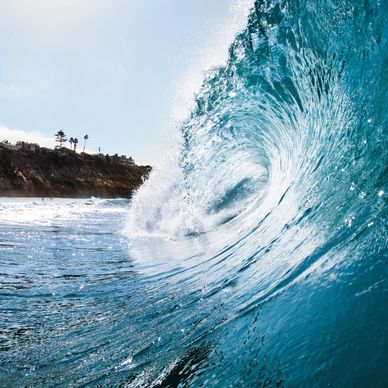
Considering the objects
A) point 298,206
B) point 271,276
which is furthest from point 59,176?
point 271,276

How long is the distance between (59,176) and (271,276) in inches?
2734

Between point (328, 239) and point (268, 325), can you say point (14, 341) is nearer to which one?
point (268, 325)

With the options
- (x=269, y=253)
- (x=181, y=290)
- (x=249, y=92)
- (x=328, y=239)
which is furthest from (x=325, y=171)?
(x=249, y=92)

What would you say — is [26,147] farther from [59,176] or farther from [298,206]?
[298,206]

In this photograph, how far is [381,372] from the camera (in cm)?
106

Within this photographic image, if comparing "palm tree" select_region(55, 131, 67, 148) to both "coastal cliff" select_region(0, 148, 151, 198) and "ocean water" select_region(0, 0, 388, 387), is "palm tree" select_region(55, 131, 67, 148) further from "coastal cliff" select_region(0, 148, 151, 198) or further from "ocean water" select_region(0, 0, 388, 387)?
"ocean water" select_region(0, 0, 388, 387)

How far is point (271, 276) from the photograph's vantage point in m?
2.51

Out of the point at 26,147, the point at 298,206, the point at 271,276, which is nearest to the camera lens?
the point at 271,276

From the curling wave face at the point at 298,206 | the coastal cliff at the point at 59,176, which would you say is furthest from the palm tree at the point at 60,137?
the curling wave face at the point at 298,206

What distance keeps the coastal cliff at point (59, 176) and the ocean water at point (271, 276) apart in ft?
143

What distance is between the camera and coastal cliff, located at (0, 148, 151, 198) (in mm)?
56128

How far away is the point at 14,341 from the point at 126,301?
1.03m

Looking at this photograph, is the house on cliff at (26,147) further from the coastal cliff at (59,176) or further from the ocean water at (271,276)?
the ocean water at (271,276)

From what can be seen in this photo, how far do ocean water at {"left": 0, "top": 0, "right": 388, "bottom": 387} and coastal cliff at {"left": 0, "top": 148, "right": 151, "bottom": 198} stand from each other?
A: 1721 inches
